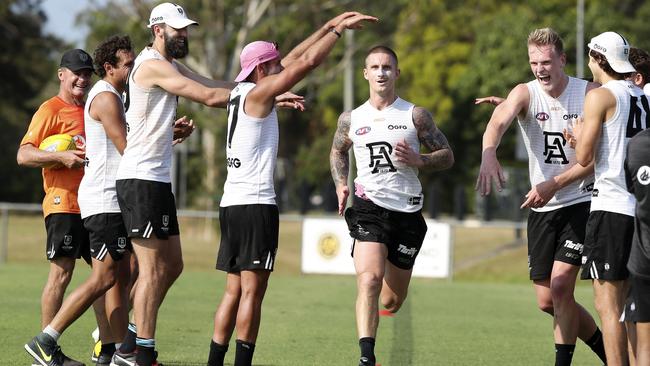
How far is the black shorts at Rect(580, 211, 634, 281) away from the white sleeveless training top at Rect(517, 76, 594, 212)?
1294 millimetres

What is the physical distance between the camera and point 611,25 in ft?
157

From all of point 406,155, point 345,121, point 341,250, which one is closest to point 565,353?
point 406,155

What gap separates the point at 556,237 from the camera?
31.0 feet

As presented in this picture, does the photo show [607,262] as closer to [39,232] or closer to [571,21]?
[39,232]

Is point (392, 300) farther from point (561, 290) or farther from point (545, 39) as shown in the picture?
point (545, 39)

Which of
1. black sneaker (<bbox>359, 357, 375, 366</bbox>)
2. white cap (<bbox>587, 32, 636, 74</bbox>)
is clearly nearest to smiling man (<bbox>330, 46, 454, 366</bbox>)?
black sneaker (<bbox>359, 357, 375, 366</bbox>)

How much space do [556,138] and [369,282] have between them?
1.84 m

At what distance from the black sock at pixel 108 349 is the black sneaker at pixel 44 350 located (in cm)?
45

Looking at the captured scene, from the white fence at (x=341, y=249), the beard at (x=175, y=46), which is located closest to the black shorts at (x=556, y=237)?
the beard at (x=175, y=46)

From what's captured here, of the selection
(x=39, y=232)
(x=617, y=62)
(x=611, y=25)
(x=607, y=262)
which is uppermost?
(x=611, y=25)

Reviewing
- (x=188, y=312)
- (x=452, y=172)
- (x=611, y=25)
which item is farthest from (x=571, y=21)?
(x=188, y=312)

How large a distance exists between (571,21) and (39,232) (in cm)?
2488

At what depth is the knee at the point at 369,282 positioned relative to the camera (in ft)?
31.6

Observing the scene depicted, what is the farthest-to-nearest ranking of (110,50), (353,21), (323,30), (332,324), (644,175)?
(332,324), (110,50), (323,30), (353,21), (644,175)
